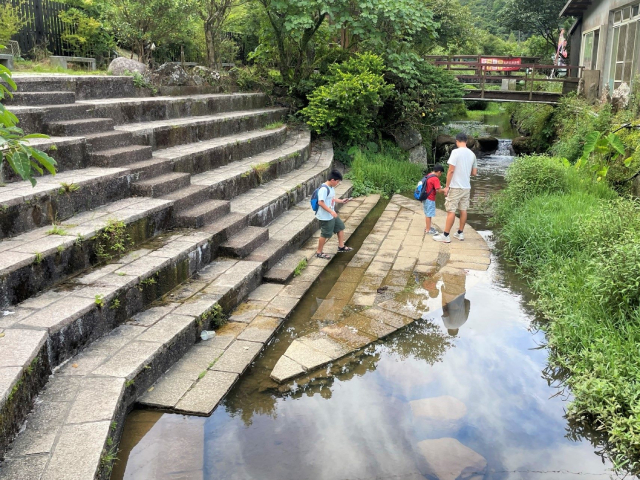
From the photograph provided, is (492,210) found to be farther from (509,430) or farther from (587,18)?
(587,18)

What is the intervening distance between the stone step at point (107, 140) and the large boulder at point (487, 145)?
15374 mm

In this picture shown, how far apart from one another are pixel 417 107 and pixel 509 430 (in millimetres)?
10707

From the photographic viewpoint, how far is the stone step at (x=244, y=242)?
6.35 metres

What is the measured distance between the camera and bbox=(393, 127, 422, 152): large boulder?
47.4ft

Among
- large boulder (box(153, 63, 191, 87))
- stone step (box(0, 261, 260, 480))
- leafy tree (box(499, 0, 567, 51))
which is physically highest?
leafy tree (box(499, 0, 567, 51))

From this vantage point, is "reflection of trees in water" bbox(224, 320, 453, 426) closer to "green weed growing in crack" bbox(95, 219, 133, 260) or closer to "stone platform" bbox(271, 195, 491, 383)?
"stone platform" bbox(271, 195, 491, 383)

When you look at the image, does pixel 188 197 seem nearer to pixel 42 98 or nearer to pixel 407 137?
pixel 42 98

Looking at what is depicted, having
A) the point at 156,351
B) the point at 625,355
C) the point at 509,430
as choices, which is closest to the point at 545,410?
the point at 509,430

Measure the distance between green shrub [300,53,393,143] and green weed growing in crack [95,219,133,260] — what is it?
7692 mm

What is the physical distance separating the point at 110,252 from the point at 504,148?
17.7 m

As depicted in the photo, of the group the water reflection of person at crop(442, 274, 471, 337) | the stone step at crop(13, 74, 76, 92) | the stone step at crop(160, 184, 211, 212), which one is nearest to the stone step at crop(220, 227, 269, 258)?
the stone step at crop(160, 184, 211, 212)

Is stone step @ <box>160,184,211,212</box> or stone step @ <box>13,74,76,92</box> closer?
stone step @ <box>160,184,211,212</box>

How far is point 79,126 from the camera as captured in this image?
6812 millimetres

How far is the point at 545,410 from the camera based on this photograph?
4.24 m
